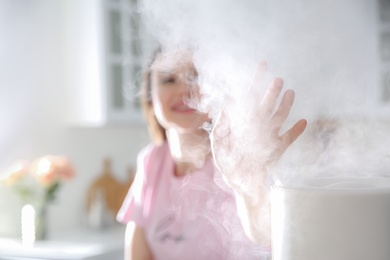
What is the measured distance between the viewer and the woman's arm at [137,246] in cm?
132

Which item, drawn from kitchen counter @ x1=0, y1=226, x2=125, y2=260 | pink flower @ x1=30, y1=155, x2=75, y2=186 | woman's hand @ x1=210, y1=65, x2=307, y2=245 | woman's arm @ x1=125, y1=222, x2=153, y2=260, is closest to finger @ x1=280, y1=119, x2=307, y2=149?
woman's hand @ x1=210, y1=65, x2=307, y2=245

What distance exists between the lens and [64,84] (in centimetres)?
308

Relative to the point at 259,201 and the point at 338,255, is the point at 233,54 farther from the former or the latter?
the point at 338,255

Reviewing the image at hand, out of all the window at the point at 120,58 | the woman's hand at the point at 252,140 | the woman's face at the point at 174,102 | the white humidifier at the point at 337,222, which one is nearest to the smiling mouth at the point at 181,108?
the woman's face at the point at 174,102

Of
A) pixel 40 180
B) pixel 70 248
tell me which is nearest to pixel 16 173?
pixel 40 180

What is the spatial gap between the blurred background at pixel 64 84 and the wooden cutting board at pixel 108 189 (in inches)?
1.2

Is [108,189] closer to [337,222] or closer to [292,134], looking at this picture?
[292,134]

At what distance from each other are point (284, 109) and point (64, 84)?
257cm

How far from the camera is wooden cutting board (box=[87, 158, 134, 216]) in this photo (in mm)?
3062

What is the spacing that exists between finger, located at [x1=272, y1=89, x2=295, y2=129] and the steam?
23mm

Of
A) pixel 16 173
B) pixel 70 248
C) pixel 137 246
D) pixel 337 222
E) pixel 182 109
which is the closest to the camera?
pixel 337 222

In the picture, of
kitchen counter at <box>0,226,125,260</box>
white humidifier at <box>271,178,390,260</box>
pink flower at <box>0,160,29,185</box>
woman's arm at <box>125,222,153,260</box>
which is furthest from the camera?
pink flower at <box>0,160,29,185</box>

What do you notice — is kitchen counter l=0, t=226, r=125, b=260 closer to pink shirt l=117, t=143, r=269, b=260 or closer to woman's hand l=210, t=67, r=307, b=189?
pink shirt l=117, t=143, r=269, b=260

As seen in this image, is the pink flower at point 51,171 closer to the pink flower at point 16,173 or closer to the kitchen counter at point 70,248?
the pink flower at point 16,173
